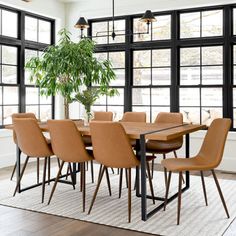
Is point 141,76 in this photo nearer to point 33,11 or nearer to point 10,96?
point 33,11

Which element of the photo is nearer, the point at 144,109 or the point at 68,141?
the point at 68,141

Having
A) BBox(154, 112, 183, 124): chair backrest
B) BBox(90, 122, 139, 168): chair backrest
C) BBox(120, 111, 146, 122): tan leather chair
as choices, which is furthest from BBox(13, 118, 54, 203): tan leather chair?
BBox(154, 112, 183, 124): chair backrest

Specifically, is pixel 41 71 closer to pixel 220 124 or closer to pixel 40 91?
pixel 40 91

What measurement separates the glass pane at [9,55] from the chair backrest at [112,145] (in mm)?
3381

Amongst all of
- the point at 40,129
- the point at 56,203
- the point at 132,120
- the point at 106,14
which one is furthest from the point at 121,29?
the point at 56,203

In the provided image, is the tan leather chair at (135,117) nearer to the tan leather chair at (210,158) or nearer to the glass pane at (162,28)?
the tan leather chair at (210,158)

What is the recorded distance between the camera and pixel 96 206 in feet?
13.5

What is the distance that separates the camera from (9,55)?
6527 millimetres

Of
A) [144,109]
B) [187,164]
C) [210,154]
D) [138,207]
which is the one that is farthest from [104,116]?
[187,164]

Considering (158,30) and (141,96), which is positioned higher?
(158,30)

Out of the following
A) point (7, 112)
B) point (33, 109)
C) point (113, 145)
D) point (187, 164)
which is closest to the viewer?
point (113, 145)

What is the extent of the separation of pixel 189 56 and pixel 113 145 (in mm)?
3510

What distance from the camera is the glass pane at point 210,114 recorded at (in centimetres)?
639

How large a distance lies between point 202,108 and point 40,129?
326 centimetres
